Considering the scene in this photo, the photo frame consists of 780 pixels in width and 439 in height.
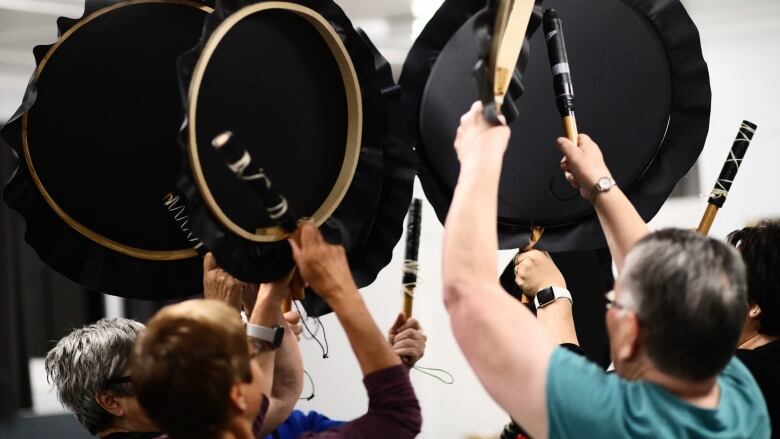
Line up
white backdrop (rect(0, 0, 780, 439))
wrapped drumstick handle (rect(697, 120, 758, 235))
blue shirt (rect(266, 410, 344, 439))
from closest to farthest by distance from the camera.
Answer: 1. wrapped drumstick handle (rect(697, 120, 758, 235))
2. blue shirt (rect(266, 410, 344, 439))
3. white backdrop (rect(0, 0, 780, 439))

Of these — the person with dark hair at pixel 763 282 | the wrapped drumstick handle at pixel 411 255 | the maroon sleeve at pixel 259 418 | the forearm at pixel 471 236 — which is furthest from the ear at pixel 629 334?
the wrapped drumstick handle at pixel 411 255

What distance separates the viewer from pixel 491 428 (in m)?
3.99

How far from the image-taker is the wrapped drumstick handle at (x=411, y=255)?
1768mm

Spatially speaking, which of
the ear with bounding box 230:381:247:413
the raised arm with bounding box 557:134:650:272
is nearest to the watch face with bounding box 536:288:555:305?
the raised arm with bounding box 557:134:650:272

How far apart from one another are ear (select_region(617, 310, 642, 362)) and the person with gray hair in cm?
89

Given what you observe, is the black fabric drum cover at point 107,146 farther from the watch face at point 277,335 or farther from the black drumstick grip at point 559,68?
the black drumstick grip at point 559,68

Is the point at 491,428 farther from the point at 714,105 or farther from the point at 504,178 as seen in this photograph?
the point at 504,178

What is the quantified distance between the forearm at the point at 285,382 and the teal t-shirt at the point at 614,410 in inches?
22.8

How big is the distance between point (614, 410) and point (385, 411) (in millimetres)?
288

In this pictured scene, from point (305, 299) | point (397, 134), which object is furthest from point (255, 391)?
point (397, 134)

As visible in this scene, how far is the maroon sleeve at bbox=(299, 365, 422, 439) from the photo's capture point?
1.13 meters

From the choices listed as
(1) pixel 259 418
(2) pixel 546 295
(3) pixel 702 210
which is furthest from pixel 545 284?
(3) pixel 702 210

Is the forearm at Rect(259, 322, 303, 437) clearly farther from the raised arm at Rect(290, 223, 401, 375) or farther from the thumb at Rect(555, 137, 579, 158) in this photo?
the thumb at Rect(555, 137, 579, 158)

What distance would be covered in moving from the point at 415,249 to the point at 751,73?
2499 mm
